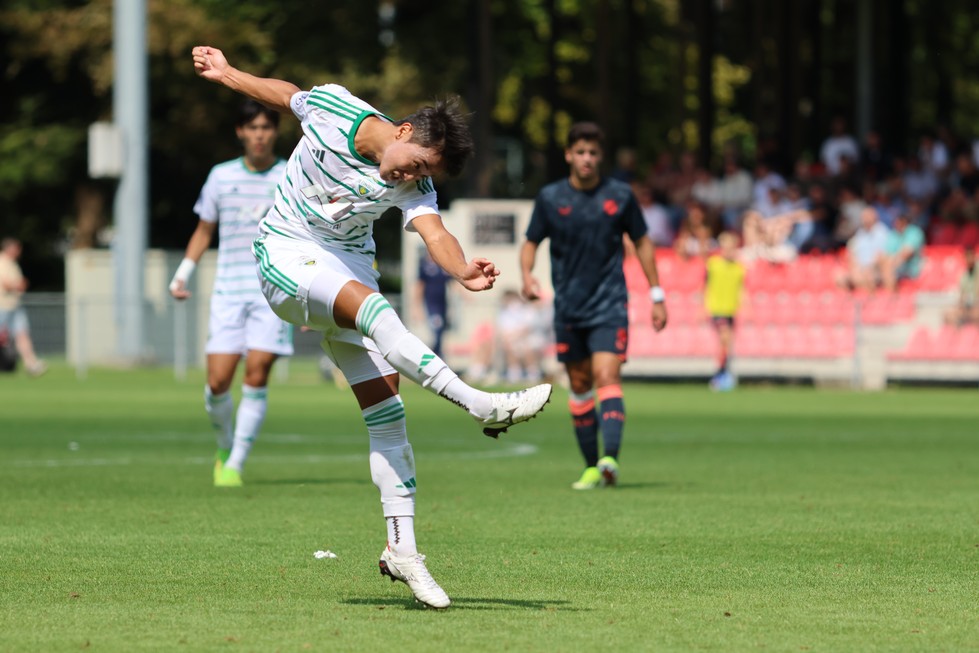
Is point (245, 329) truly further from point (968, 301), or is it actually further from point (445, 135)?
point (968, 301)

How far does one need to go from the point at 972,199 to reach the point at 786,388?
4.18 meters

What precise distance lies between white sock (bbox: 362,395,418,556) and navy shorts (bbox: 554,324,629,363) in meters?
4.93

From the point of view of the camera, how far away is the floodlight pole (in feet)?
111

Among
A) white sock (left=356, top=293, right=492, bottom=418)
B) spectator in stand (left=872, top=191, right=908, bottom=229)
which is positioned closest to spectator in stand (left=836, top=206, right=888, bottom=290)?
spectator in stand (left=872, top=191, right=908, bottom=229)

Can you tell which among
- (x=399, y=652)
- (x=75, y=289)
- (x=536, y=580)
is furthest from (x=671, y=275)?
(x=399, y=652)

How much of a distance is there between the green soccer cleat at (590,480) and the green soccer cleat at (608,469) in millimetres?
50

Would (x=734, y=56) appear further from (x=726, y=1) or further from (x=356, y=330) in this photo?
(x=356, y=330)

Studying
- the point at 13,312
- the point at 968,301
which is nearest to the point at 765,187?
the point at 968,301

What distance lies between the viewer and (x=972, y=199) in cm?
2898

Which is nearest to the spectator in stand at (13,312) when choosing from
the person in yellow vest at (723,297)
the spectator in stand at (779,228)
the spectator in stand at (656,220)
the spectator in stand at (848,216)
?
the spectator in stand at (656,220)

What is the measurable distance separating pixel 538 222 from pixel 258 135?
1.98m

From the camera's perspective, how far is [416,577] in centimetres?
725

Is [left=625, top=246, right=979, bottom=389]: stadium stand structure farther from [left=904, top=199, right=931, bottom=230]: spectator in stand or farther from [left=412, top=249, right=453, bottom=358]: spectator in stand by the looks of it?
[left=412, top=249, right=453, bottom=358]: spectator in stand

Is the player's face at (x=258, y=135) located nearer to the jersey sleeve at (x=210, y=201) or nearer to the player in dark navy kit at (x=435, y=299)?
the jersey sleeve at (x=210, y=201)
